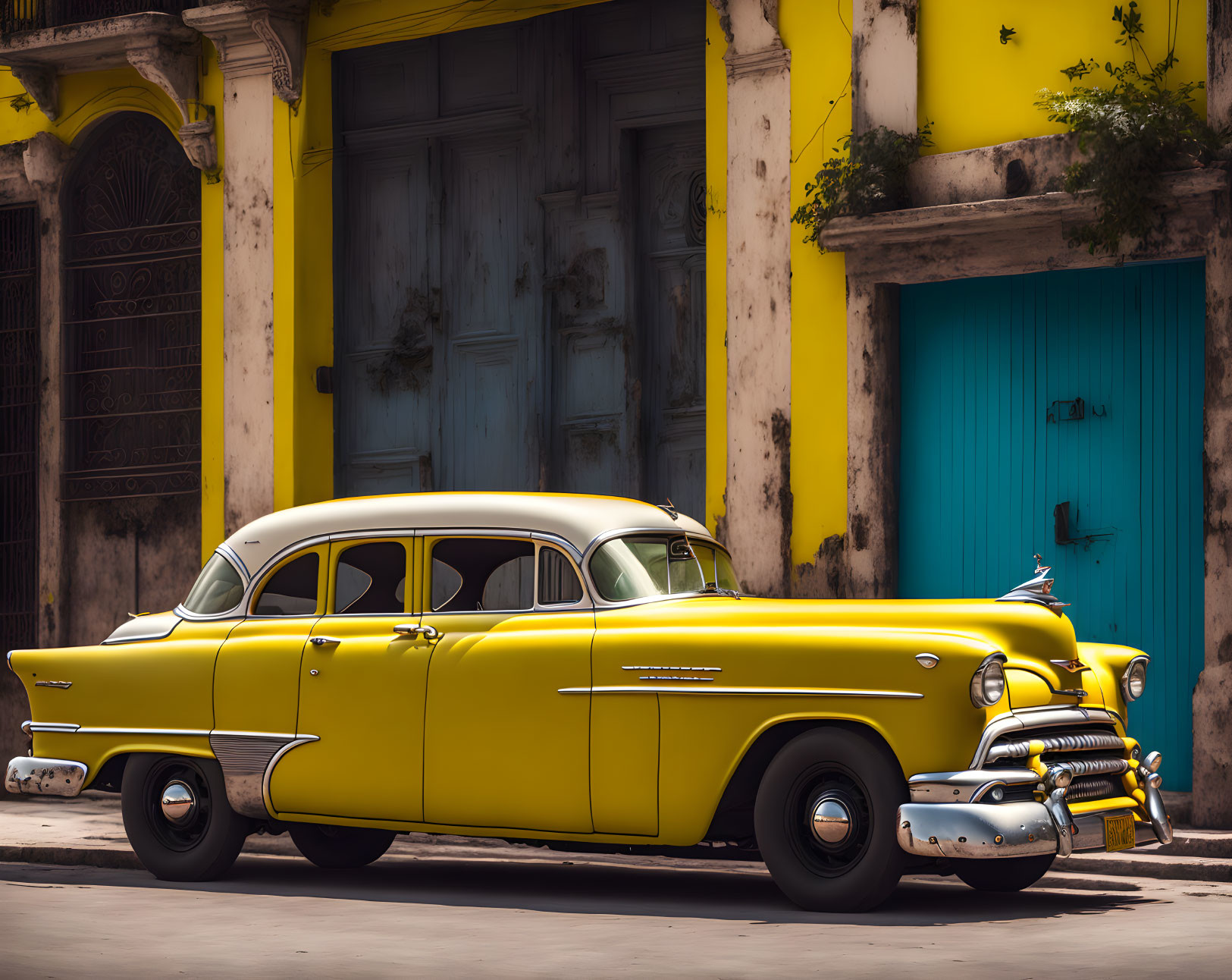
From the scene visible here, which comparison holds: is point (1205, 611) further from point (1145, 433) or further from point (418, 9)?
point (418, 9)

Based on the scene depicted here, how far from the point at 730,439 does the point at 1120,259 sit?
291cm

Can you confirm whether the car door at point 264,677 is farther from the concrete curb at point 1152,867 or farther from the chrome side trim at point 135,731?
the concrete curb at point 1152,867

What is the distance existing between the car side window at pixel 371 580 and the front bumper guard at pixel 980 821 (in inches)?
111

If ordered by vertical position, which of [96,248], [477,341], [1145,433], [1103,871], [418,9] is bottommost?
[1103,871]

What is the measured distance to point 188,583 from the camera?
48.8 ft

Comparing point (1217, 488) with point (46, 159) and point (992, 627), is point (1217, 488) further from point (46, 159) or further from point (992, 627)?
point (46, 159)

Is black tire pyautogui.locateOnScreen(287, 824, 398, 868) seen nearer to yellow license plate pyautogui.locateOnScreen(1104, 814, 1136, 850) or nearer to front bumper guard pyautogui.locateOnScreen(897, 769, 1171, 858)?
front bumper guard pyautogui.locateOnScreen(897, 769, 1171, 858)

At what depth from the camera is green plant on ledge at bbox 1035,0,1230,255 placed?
10.3 metres

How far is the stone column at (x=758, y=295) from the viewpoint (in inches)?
470

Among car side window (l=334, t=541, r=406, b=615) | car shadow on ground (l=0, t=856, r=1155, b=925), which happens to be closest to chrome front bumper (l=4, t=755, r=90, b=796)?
car shadow on ground (l=0, t=856, r=1155, b=925)

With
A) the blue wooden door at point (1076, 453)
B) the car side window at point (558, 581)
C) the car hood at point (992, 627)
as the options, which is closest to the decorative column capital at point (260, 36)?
the blue wooden door at point (1076, 453)

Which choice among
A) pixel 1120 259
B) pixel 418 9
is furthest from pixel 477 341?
pixel 1120 259

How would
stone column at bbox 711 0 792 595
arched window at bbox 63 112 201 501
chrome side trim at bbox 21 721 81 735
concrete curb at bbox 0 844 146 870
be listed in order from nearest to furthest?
chrome side trim at bbox 21 721 81 735
concrete curb at bbox 0 844 146 870
stone column at bbox 711 0 792 595
arched window at bbox 63 112 201 501

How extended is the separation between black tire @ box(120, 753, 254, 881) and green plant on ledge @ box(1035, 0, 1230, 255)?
19.5ft
